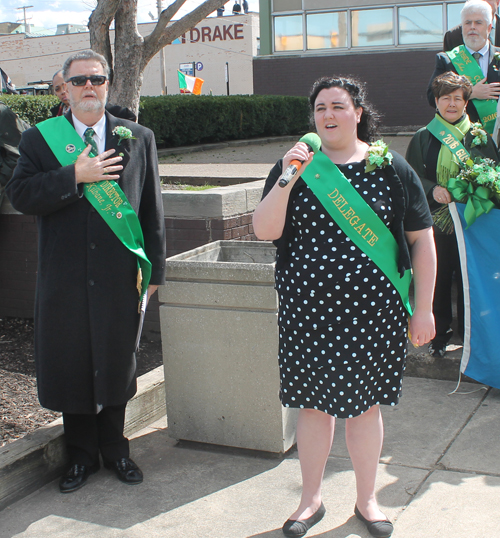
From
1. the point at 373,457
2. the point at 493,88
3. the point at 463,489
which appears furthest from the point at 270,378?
the point at 493,88

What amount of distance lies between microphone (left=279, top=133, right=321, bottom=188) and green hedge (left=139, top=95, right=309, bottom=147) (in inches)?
500

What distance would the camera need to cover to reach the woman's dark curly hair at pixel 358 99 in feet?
9.20

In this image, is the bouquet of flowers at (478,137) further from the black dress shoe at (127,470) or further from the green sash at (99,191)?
the black dress shoe at (127,470)

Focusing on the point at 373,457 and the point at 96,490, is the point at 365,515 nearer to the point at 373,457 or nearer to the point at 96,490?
the point at 373,457

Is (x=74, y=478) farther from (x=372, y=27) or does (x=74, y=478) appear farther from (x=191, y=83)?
(x=191, y=83)

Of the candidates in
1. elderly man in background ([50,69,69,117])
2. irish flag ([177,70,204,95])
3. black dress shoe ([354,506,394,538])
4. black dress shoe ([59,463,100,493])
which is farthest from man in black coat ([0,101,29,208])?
irish flag ([177,70,204,95])

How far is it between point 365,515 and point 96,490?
1.30 metres

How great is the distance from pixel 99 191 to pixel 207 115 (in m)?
14.2

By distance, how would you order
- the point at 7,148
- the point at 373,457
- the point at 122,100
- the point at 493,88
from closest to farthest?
the point at 373,457
the point at 493,88
the point at 7,148
the point at 122,100

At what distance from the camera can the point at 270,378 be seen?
3.57 metres

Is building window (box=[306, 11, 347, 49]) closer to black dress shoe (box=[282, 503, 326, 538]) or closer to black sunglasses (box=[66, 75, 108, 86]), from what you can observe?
black sunglasses (box=[66, 75, 108, 86])

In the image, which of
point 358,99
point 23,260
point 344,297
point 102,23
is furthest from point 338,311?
point 102,23

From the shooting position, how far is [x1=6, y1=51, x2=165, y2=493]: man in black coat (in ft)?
10.6

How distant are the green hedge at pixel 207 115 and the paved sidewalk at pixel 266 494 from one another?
1002 cm
